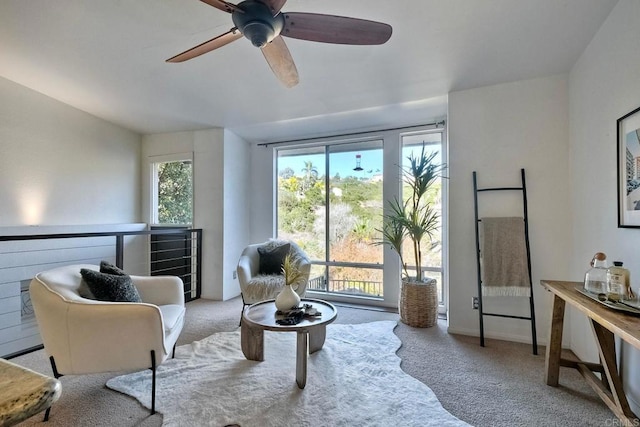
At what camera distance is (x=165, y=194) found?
479 centimetres

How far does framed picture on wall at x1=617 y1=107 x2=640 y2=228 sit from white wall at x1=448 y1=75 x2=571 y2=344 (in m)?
0.77

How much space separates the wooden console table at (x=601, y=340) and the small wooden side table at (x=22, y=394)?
176 cm

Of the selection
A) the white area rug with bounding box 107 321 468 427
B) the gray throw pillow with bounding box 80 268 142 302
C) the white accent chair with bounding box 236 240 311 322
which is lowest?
the white area rug with bounding box 107 321 468 427

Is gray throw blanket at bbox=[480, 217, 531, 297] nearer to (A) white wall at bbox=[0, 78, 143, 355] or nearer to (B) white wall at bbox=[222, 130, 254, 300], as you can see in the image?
(B) white wall at bbox=[222, 130, 254, 300]

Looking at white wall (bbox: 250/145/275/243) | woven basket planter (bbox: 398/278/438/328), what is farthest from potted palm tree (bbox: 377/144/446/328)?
white wall (bbox: 250/145/275/243)

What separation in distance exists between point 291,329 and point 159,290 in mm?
1275

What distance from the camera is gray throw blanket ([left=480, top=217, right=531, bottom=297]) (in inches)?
106

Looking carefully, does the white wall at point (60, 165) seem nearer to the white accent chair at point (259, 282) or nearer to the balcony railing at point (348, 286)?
the white accent chair at point (259, 282)

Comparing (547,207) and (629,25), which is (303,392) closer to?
(547,207)

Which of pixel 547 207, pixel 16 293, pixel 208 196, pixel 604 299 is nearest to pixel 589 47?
pixel 547 207

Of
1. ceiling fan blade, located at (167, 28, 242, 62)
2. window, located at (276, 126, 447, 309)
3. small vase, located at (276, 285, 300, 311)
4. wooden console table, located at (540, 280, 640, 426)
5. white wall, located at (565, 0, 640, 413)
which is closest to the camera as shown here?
wooden console table, located at (540, 280, 640, 426)

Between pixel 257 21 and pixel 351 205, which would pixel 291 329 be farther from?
pixel 351 205

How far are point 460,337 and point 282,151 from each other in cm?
343

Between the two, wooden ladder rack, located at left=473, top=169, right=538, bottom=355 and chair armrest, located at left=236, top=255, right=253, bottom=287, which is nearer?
wooden ladder rack, located at left=473, top=169, right=538, bottom=355
